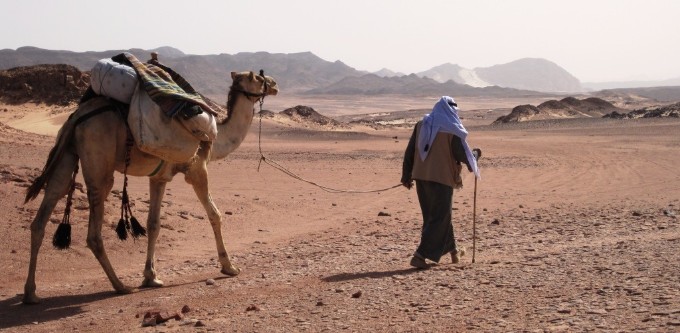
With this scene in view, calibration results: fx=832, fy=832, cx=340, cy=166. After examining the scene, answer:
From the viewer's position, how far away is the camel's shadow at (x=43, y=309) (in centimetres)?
704

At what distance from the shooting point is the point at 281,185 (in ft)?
59.7

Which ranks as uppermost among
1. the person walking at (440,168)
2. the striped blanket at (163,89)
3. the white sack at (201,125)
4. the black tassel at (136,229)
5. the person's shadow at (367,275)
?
the striped blanket at (163,89)

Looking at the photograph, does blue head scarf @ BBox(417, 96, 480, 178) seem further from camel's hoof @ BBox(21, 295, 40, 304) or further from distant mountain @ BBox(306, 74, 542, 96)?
distant mountain @ BBox(306, 74, 542, 96)

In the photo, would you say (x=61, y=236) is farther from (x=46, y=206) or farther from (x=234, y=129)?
(x=234, y=129)

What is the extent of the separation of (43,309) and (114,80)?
2.19m

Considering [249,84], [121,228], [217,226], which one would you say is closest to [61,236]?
[121,228]

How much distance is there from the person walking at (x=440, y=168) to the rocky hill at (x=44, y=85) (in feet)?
93.8

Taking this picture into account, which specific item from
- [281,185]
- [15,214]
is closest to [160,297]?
[15,214]

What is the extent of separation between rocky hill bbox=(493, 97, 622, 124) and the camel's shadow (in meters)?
41.1

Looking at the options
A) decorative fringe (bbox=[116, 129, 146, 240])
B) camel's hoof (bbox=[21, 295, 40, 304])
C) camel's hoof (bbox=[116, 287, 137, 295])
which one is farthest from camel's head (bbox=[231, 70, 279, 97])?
camel's hoof (bbox=[21, 295, 40, 304])

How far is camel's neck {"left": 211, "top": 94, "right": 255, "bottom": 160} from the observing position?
28.9ft

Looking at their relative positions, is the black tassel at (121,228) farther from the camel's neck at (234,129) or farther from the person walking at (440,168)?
the person walking at (440,168)

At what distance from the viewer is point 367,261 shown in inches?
362

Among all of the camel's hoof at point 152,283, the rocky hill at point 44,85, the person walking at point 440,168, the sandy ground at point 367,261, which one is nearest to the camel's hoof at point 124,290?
the sandy ground at point 367,261
